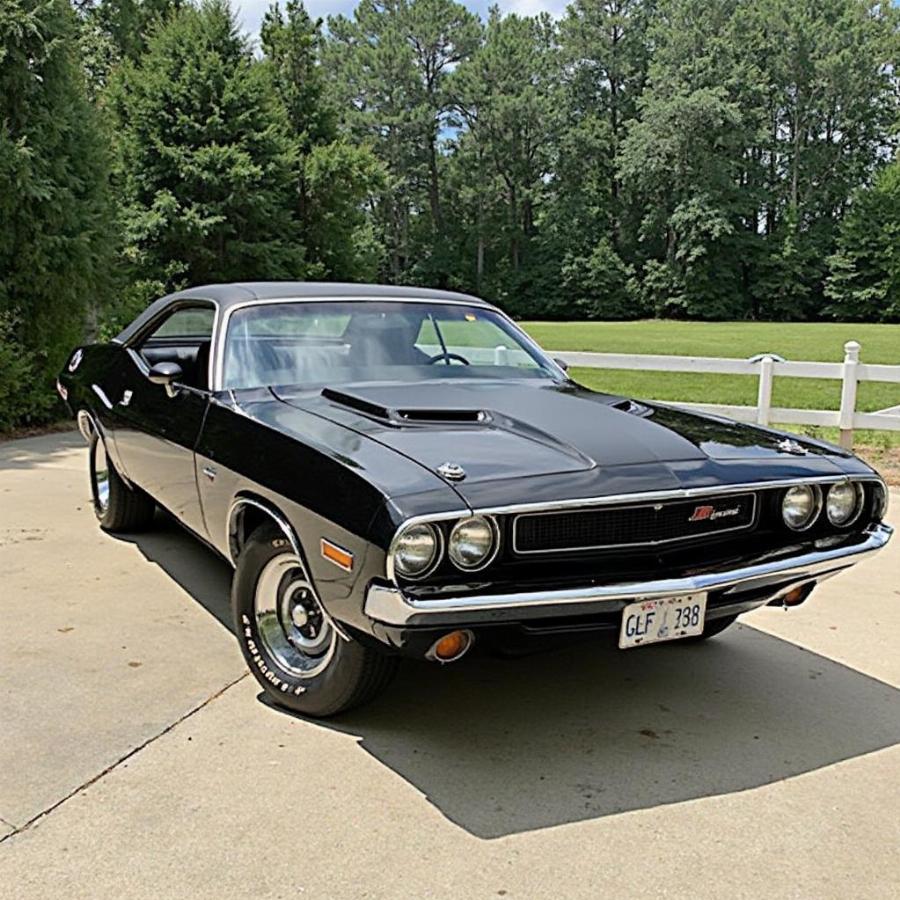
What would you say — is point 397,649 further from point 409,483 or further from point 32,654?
point 32,654

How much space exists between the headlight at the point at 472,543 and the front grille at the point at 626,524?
3.6 inches

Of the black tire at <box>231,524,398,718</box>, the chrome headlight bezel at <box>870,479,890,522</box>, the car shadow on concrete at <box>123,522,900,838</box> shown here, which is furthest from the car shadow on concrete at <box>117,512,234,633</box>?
the chrome headlight bezel at <box>870,479,890,522</box>

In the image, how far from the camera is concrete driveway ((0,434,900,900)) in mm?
2480

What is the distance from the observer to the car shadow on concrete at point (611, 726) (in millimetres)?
2920

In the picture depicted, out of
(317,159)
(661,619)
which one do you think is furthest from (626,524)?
(317,159)

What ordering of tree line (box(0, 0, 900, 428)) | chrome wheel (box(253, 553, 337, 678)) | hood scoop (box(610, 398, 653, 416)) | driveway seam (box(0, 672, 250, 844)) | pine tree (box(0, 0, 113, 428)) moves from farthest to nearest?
tree line (box(0, 0, 900, 428))
pine tree (box(0, 0, 113, 428))
hood scoop (box(610, 398, 653, 416))
chrome wheel (box(253, 553, 337, 678))
driveway seam (box(0, 672, 250, 844))

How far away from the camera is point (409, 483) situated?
2.76 meters

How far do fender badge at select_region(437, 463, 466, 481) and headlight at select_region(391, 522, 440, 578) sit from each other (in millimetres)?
184

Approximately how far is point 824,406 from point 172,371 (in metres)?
11.5

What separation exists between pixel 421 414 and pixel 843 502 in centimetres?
165

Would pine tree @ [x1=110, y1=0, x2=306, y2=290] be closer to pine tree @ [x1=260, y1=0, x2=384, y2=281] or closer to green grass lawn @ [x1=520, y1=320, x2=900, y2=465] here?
pine tree @ [x1=260, y1=0, x2=384, y2=281]

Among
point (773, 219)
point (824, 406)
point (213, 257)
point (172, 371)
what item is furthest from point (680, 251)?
point (172, 371)

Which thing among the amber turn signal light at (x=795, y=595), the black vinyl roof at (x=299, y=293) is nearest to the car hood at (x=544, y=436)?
the amber turn signal light at (x=795, y=595)

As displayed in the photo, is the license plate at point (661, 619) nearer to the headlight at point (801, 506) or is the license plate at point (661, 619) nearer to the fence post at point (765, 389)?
the headlight at point (801, 506)
